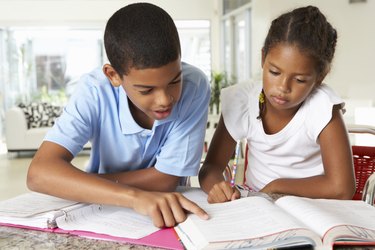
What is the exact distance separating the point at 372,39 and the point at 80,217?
554 centimetres

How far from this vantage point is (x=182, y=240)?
753mm

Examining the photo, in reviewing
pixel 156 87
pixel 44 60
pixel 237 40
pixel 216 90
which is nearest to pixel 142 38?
pixel 156 87

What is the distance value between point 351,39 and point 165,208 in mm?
5560

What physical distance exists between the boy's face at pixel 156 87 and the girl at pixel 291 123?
0.75ft

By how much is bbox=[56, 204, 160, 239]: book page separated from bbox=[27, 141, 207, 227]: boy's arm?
21 millimetres

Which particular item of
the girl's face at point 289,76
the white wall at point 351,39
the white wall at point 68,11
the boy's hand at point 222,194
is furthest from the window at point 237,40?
the boy's hand at point 222,194

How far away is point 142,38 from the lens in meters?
0.98

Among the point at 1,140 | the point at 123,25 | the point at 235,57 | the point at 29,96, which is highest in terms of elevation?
the point at 123,25

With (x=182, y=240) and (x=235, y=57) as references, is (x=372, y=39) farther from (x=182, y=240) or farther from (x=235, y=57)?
(x=182, y=240)

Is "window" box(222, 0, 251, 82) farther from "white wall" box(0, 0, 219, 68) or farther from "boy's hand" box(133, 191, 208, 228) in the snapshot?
"boy's hand" box(133, 191, 208, 228)

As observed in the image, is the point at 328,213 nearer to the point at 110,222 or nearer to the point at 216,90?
the point at 110,222

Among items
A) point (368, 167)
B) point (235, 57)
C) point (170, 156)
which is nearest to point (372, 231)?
point (170, 156)

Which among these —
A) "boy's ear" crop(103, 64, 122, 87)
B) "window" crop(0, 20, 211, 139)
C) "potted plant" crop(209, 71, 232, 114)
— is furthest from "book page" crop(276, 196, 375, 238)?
"window" crop(0, 20, 211, 139)

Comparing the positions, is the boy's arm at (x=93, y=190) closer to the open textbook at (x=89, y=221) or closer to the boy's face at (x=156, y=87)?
the open textbook at (x=89, y=221)
